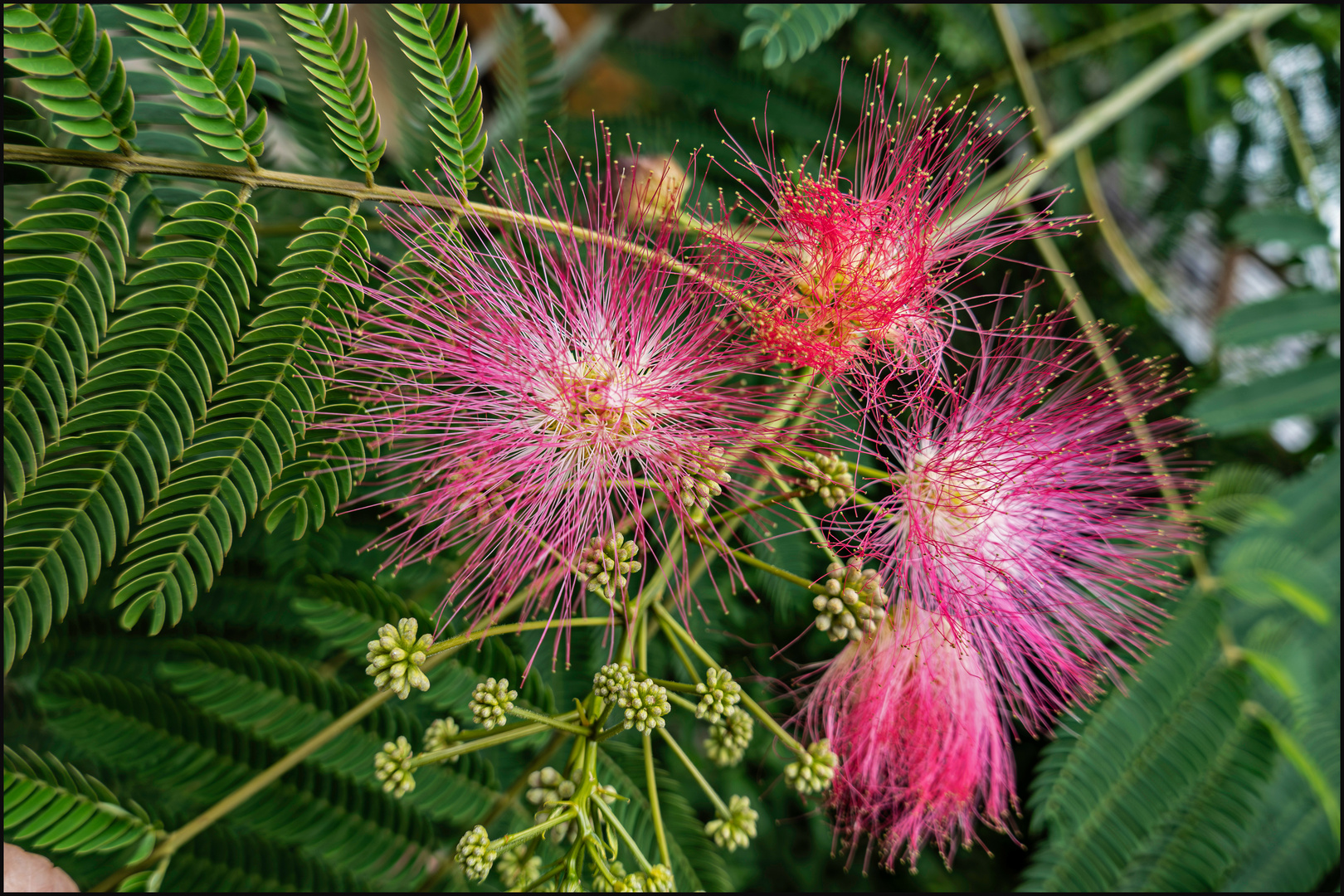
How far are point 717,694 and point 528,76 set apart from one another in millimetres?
1497

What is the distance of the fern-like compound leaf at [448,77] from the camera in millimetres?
1131

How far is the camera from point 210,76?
1078 mm

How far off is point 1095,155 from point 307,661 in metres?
3.42

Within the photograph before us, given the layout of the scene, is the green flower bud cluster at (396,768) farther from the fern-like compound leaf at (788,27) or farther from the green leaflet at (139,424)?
the fern-like compound leaf at (788,27)

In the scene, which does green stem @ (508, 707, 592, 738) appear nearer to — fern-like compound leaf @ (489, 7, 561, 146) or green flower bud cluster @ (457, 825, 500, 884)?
green flower bud cluster @ (457, 825, 500, 884)

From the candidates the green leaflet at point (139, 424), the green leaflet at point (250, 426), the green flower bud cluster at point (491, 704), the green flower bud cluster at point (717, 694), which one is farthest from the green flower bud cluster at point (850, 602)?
the green leaflet at point (139, 424)

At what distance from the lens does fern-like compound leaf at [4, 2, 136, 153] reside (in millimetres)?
986

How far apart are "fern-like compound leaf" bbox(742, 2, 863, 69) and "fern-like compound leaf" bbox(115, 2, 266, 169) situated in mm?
869

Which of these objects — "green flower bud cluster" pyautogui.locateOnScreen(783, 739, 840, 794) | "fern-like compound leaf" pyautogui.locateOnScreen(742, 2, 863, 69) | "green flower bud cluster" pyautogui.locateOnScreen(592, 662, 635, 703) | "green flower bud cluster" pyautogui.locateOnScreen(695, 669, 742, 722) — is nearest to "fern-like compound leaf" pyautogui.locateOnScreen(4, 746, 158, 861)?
"green flower bud cluster" pyautogui.locateOnScreen(592, 662, 635, 703)

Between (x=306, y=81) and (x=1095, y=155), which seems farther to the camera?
(x=1095, y=155)

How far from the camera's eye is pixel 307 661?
1597mm

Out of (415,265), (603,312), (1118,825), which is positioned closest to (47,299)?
(415,265)

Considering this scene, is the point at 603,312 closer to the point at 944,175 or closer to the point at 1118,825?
the point at 944,175

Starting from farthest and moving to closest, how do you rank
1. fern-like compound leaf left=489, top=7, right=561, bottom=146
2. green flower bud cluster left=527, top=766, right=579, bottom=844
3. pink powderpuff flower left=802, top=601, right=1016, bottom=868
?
fern-like compound leaf left=489, top=7, right=561, bottom=146 < pink powderpuff flower left=802, top=601, right=1016, bottom=868 < green flower bud cluster left=527, top=766, right=579, bottom=844
